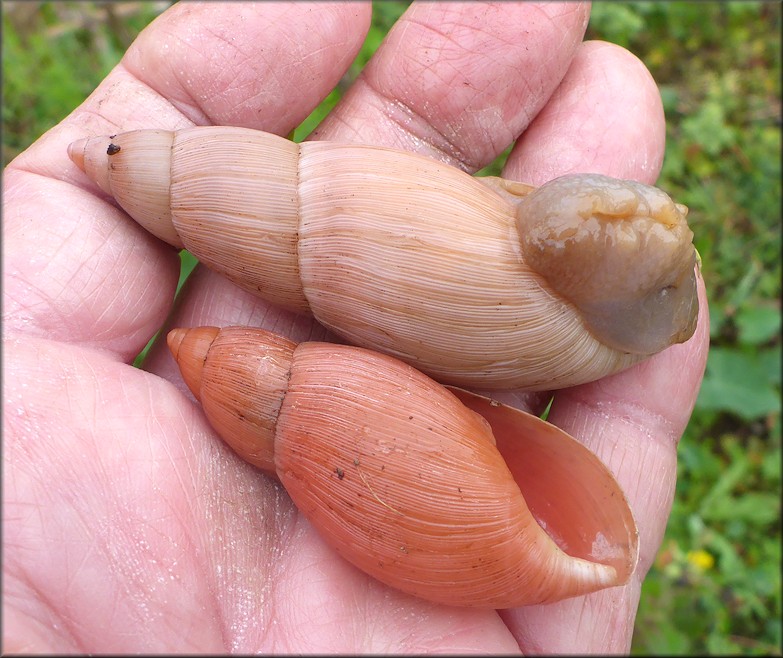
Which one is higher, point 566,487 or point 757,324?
point 566,487

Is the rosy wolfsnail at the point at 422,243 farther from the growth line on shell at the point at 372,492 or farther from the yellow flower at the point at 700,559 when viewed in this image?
the yellow flower at the point at 700,559

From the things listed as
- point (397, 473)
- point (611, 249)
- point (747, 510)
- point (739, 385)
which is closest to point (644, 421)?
point (611, 249)

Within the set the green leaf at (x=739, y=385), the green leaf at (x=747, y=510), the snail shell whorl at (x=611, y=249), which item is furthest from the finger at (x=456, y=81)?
the green leaf at (x=747, y=510)

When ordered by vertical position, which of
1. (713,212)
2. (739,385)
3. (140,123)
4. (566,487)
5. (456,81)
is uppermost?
(140,123)

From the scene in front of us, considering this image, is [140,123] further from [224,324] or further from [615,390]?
[615,390]

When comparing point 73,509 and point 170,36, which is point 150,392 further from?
point 170,36
